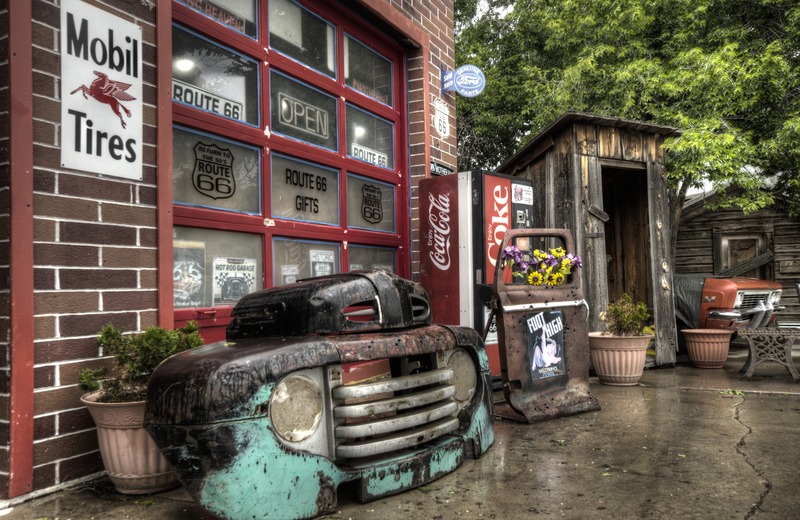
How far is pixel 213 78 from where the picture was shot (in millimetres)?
4188

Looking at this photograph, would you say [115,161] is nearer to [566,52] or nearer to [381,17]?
[381,17]

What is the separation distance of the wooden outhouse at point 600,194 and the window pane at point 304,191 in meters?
3.02

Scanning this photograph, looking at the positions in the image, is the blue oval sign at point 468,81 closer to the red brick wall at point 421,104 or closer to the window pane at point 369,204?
the red brick wall at point 421,104

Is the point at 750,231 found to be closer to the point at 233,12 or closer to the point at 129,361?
the point at 233,12

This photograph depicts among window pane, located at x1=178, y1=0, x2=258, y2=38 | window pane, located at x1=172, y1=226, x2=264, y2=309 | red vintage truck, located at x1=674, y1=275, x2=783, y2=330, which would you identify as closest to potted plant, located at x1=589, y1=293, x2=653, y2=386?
red vintage truck, located at x1=674, y1=275, x2=783, y2=330

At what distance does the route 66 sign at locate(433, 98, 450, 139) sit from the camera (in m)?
6.42

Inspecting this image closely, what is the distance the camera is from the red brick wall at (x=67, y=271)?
2.85m

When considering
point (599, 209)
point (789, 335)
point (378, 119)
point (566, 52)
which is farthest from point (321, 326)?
point (566, 52)

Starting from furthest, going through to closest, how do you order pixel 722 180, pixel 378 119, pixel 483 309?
Answer: pixel 722 180 < pixel 378 119 < pixel 483 309

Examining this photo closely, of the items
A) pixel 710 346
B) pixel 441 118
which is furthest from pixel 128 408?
pixel 710 346

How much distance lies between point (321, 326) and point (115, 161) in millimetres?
1509

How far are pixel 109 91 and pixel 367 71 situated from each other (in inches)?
123

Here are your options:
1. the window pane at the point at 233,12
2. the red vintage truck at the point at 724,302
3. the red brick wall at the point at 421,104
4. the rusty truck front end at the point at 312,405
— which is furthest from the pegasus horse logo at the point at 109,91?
the red vintage truck at the point at 724,302

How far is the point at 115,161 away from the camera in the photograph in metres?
3.20
